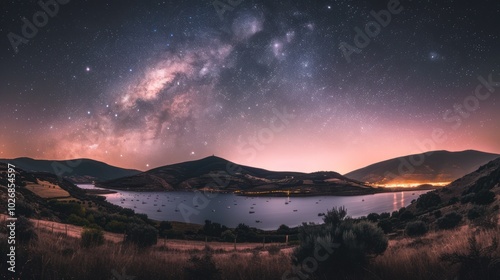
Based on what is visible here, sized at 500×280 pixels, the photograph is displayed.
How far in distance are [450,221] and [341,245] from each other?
29.8 metres

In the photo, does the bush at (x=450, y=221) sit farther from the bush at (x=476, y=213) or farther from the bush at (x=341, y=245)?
the bush at (x=341, y=245)

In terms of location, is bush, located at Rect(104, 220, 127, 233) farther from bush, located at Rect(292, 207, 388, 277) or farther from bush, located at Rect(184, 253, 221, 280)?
bush, located at Rect(292, 207, 388, 277)

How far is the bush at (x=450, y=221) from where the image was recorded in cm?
2807

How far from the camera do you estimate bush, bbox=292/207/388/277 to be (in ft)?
18.2

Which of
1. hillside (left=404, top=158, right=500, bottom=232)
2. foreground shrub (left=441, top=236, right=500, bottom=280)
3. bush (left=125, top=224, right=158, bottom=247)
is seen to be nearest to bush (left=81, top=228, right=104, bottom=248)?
foreground shrub (left=441, top=236, right=500, bottom=280)

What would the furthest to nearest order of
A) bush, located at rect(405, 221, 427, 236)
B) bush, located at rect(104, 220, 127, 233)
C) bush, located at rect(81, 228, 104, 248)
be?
bush, located at rect(104, 220, 127, 233), bush, located at rect(405, 221, 427, 236), bush, located at rect(81, 228, 104, 248)

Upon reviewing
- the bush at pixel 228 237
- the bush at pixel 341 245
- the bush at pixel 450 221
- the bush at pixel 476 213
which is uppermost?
the bush at pixel 341 245

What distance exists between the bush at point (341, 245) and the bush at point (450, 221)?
91.7 ft

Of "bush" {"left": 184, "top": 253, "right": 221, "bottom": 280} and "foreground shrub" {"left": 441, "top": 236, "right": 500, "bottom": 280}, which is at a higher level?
"foreground shrub" {"left": 441, "top": 236, "right": 500, "bottom": 280}

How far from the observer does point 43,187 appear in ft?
233

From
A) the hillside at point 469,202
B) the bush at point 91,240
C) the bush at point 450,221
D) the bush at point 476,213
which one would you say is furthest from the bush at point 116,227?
the bush at point 476,213

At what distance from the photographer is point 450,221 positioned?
28.5 m

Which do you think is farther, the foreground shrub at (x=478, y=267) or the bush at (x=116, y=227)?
the bush at (x=116, y=227)

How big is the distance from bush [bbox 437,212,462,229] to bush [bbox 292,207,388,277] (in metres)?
28.0
